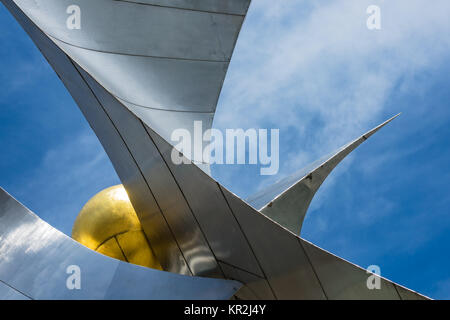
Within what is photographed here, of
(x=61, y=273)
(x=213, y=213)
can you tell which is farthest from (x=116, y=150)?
(x=213, y=213)

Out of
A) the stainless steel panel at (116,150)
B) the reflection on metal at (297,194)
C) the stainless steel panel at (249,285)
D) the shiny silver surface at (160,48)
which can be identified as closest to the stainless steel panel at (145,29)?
the shiny silver surface at (160,48)

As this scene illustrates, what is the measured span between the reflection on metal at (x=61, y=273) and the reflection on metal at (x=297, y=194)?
3217mm

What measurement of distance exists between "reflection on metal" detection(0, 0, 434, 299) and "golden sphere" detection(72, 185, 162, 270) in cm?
30

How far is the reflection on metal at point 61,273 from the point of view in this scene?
25.1ft

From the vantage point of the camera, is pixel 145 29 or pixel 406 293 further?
pixel 145 29

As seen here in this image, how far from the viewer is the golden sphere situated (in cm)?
1028

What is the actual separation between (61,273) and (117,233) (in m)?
2.03

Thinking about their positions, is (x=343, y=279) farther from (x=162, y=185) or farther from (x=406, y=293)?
(x=162, y=185)

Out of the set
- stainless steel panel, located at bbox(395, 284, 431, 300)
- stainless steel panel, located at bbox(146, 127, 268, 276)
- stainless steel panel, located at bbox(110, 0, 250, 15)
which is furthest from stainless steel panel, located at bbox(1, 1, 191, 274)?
stainless steel panel, located at bbox(395, 284, 431, 300)

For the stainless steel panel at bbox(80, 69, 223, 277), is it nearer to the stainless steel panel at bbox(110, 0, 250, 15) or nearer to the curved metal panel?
the curved metal panel

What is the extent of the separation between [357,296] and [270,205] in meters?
3.91

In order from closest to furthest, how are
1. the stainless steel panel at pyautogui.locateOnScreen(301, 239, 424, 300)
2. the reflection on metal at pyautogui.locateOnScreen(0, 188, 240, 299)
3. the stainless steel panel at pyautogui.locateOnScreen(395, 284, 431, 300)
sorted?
1. the stainless steel panel at pyautogui.locateOnScreen(301, 239, 424, 300)
2. the stainless steel panel at pyautogui.locateOnScreen(395, 284, 431, 300)
3. the reflection on metal at pyautogui.locateOnScreen(0, 188, 240, 299)

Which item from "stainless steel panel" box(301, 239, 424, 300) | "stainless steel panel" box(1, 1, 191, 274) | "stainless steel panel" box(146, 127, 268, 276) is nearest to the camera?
"stainless steel panel" box(301, 239, 424, 300)

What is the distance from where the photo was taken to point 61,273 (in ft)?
27.7
